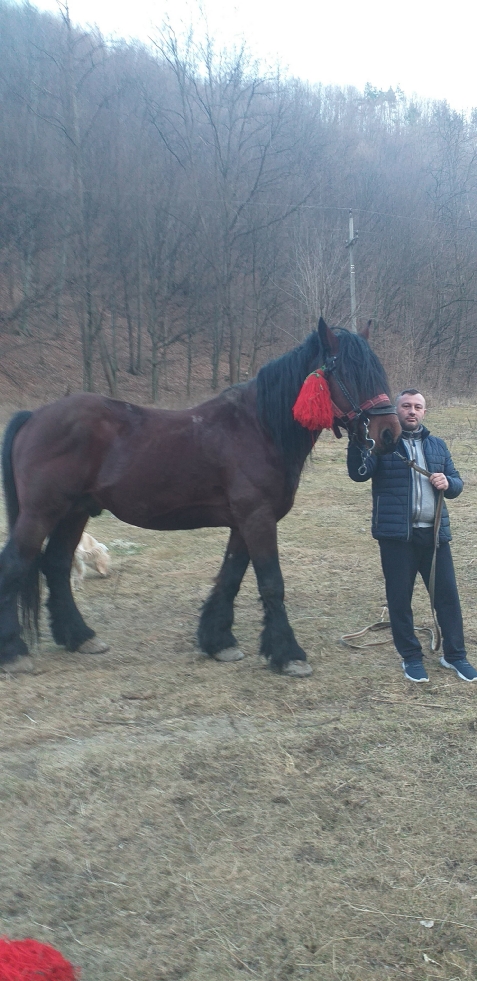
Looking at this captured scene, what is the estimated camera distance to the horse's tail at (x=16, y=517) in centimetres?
482

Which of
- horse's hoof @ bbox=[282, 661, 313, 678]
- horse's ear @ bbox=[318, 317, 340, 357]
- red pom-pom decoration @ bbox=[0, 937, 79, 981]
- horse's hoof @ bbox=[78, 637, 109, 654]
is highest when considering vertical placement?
horse's ear @ bbox=[318, 317, 340, 357]

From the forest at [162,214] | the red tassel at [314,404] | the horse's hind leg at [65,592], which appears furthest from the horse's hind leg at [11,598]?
the forest at [162,214]

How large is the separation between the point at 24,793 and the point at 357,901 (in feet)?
4.81

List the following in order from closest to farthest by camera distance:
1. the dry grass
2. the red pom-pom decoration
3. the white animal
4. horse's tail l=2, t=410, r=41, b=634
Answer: the red pom-pom decoration → the dry grass → horse's tail l=2, t=410, r=41, b=634 → the white animal

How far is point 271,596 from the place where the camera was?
4.61 m

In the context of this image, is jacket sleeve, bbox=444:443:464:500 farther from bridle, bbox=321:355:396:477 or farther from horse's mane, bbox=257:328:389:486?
horse's mane, bbox=257:328:389:486

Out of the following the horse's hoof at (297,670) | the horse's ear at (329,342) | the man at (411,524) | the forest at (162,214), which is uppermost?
the forest at (162,214)

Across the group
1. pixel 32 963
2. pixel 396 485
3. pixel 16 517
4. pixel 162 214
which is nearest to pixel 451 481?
pixel 396 485

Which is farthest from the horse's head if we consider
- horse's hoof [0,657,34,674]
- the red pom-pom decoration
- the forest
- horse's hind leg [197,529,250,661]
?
the forest

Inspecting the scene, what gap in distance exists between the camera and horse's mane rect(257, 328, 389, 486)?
4.41 m

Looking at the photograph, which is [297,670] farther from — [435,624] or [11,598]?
[11,598]

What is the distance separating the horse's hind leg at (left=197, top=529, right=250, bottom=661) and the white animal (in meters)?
1.95

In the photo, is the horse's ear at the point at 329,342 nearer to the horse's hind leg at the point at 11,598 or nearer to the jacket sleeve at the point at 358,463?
the jacket sleeve at the point at 358,463

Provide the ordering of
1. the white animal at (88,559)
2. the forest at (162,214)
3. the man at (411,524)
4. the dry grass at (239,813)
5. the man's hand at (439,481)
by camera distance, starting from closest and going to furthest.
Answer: the dry grass at (239,813) → the man's hand at (439,481) → the man at (411,524) → the white animal at (88,559) → the forest at (162,214)
